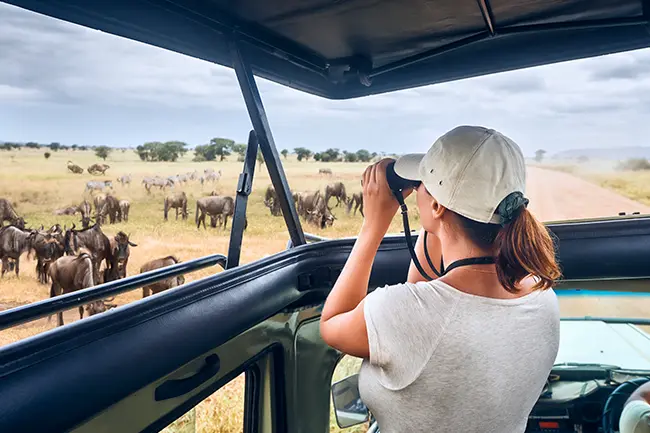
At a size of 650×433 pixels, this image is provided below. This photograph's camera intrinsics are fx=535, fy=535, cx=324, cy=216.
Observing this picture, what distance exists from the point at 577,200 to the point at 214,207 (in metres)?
1.30

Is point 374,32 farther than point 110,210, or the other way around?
point 374,32

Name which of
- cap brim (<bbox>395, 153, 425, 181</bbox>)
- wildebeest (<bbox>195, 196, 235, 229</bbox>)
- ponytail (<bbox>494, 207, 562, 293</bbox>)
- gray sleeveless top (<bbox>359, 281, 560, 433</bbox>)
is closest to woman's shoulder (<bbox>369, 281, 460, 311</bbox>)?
gray sleeveless top (<bbox>359, 281, 560, 433</bbox>)

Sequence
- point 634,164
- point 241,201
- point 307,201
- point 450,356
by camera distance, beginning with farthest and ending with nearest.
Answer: point 307,201
point 634,164
point 241,201
point 450,356

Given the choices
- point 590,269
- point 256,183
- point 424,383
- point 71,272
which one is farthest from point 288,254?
point 590,269

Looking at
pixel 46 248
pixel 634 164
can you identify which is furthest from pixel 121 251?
pixel 634 164

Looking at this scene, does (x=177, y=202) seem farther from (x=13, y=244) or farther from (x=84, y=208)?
(x=13, y=244)

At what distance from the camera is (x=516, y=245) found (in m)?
0.93

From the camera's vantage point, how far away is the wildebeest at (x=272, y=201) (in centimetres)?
188

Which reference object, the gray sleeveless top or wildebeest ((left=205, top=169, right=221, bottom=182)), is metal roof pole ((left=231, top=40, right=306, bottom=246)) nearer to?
wildebeest ((left=205, top=169, right=221, bottom=182))

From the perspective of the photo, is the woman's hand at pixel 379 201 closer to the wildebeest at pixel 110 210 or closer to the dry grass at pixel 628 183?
the wildebeest at pixel 110 210

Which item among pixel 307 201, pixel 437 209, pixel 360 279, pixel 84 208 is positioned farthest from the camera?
pixel 307 201

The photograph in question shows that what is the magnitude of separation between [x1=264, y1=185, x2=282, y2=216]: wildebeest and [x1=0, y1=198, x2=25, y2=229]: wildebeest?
0.90m

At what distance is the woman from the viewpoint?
0.89 meters

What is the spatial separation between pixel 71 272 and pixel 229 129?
0.68 metres
